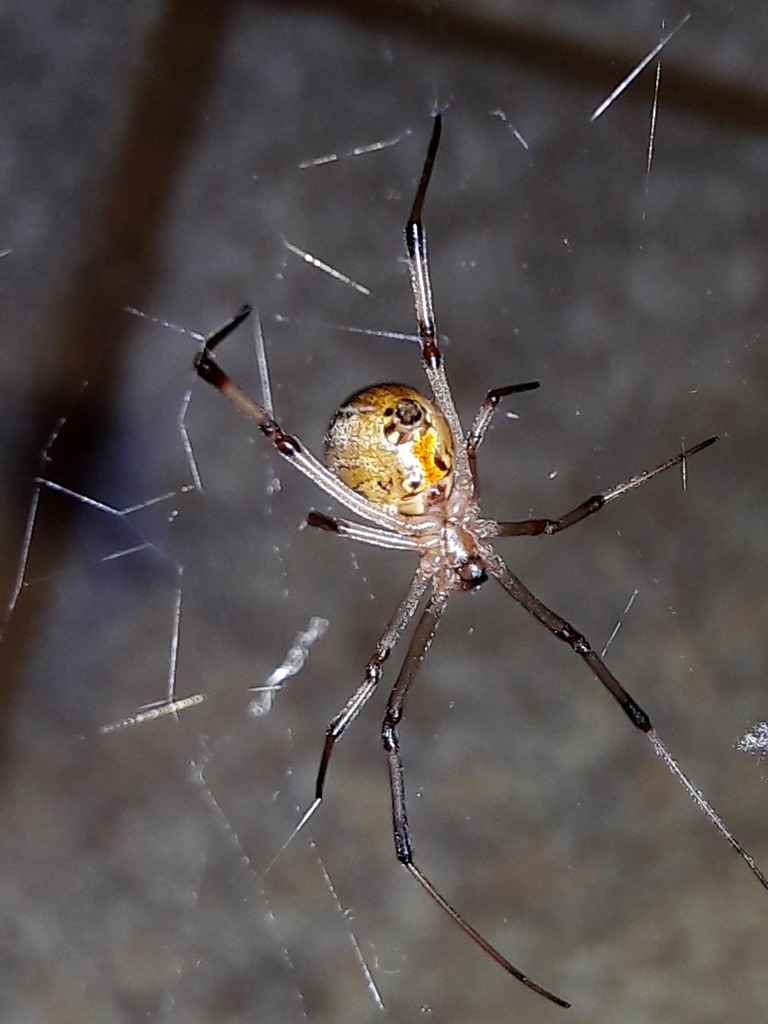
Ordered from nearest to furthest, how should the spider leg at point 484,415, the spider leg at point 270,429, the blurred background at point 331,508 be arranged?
the spider leg at point 270,429 < the spider leg at point 484,415 < the blurred background at point 331,508

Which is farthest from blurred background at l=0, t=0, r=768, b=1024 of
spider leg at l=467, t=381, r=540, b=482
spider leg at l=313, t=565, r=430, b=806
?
spider leg at l=467, t=381, r=540, b=482

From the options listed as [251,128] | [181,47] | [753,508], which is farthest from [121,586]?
[753,508]

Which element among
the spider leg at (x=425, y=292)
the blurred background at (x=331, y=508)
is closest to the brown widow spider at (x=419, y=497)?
the spider leg at (x=425, y=292)

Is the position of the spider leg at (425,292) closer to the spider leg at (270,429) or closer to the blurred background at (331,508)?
Result: the spider leg at (270,429)

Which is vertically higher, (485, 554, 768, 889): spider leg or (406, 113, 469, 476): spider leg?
(406, 113, 469, 476): spider leg

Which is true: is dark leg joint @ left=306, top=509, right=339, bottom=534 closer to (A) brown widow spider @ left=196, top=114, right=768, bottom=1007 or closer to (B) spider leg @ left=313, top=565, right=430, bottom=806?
(A) brown widow spider @ left=196, top=114, right=768, bottom=1007

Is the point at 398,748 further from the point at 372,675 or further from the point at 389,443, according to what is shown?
the point at 389,443

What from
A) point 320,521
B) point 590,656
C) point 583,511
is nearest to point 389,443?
point 320,521
